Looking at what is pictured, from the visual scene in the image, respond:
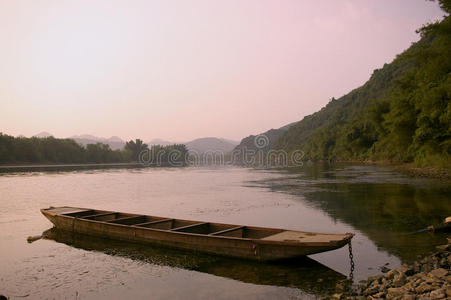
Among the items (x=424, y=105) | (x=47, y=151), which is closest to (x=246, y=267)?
(x=424, y=105)

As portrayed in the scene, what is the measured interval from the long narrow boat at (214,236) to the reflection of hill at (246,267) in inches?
13.7

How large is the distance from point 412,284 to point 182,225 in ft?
36.6

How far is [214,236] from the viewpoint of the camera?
1365cm

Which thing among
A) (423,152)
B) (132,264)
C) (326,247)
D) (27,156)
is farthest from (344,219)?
(27,156)

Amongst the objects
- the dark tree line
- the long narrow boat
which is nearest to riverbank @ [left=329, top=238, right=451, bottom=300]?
the long narrow boat

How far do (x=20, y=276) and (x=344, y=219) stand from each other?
695 inches

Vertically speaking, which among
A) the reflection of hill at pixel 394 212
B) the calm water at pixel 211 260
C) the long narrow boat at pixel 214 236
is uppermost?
the long narrow boat at pixel 214 236

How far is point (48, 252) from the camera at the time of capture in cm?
1617

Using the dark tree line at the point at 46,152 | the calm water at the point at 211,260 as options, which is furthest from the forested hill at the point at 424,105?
the dark tree line at the point at 46,152

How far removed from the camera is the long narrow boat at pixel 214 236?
12195 mm

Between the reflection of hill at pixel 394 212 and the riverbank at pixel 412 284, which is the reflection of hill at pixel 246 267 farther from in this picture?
the reflection of hill at pixel 394 212

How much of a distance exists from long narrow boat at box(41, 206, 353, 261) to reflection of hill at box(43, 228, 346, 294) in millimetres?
349

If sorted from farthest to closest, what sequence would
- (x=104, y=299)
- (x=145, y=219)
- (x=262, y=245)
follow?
(x=145, y=219)
(x=262, y=245)
(x=104, y=299)

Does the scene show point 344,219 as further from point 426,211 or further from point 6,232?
point 6,232
